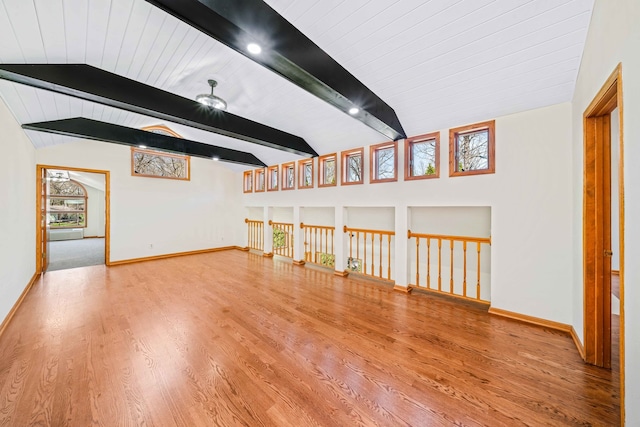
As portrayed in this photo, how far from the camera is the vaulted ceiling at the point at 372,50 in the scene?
1.75m

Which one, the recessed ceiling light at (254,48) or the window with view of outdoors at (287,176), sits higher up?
the recessed ceiling light at (254,48)

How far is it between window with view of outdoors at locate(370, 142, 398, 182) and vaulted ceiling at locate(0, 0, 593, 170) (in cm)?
66

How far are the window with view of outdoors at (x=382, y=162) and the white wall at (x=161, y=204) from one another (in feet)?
15.4

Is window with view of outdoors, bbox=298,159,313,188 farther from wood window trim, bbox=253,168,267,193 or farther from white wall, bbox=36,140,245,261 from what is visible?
white wall, bbox=36,140,245,261

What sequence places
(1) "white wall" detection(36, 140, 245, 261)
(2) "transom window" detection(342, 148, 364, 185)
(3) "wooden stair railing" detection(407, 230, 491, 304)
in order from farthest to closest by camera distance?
(1) "white wall" detection(36, 140, 245, 261), (2) "transom window" detection(342, 148, 364, 185), (3) "wooden stair railing" detection(407, 230, 491, 304)

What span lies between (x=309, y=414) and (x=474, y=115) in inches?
138

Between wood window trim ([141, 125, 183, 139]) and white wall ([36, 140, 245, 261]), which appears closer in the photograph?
white wall ([36, 140, 245, 261])

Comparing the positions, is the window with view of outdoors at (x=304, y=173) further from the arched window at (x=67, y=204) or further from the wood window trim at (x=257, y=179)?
the arched window at (x=67, y=204)

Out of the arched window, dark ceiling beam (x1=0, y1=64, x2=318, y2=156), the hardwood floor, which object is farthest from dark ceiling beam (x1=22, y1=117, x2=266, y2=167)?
the arched window

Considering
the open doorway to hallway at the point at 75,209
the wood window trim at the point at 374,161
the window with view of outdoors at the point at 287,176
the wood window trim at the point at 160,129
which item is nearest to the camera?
the wood window trim at the point at 374,161

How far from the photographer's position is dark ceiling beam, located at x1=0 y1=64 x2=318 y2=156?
2071mm

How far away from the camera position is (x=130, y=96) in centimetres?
264

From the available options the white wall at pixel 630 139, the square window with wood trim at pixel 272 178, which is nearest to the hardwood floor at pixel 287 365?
the white wall at pixel 630 139

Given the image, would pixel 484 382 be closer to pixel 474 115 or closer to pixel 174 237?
pixel 474 115
